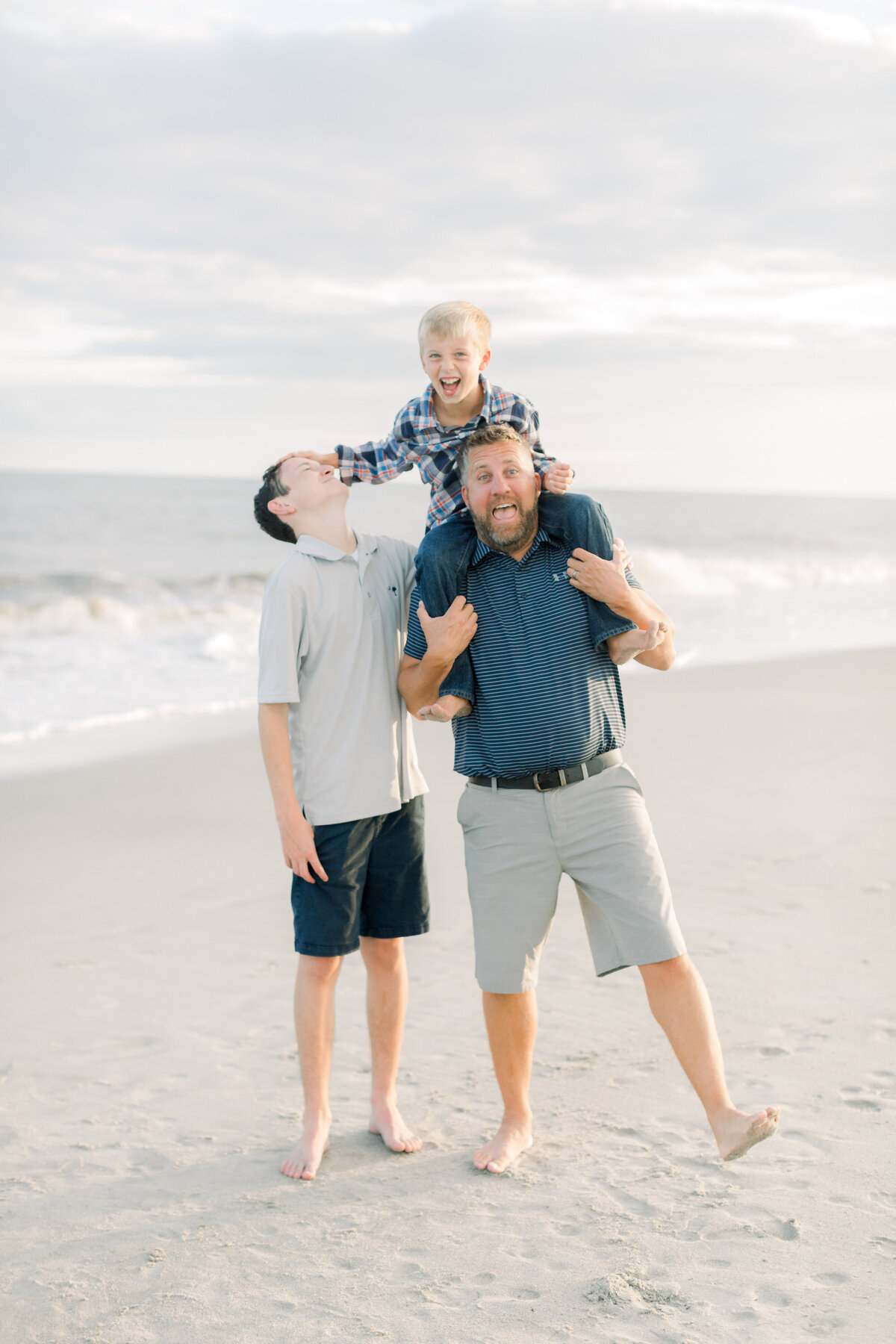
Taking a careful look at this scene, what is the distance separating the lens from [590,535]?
3018 millimetres

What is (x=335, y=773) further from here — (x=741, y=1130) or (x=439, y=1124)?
(x=741, y=1130)

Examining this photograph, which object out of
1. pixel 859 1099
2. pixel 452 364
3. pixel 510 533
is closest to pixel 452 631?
pixel 510 533

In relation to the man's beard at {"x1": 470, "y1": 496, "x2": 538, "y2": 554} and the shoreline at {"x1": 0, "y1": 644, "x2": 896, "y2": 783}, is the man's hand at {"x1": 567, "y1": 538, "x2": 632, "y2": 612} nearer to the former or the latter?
the man's beard at {"x1": 470, "y1": 496, "x2": 538, "y2": 554}

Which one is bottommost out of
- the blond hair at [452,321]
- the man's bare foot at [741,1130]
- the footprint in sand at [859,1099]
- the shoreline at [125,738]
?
the footprint in sand at [859,1099]

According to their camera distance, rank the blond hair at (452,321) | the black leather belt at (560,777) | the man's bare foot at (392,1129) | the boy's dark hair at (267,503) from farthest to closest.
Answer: the blond hair at (452,321) < the boy's dark hair at (267,503) < the man's bare foot at (392,1129) < the black leather belt at (560,777)

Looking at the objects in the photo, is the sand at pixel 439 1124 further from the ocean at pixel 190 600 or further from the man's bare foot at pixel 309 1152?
the ocean at pixel 190 600

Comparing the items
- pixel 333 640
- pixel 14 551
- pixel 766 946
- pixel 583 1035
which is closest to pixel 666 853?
pixel 766 946

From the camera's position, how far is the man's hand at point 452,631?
9.70 ft

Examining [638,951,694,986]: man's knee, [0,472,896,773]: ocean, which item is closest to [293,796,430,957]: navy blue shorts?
[638,951,694,986]: man's knee

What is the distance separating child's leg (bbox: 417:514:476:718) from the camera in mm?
3057

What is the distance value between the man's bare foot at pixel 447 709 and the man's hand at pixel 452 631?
11 centimetres

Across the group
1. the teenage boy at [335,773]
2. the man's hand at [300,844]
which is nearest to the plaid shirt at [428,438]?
the teenage boy at [335,773]

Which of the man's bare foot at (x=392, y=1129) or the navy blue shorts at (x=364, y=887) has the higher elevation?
the navy blue shorts at (x=364, y=887)

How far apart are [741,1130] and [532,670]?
50.4 inches
